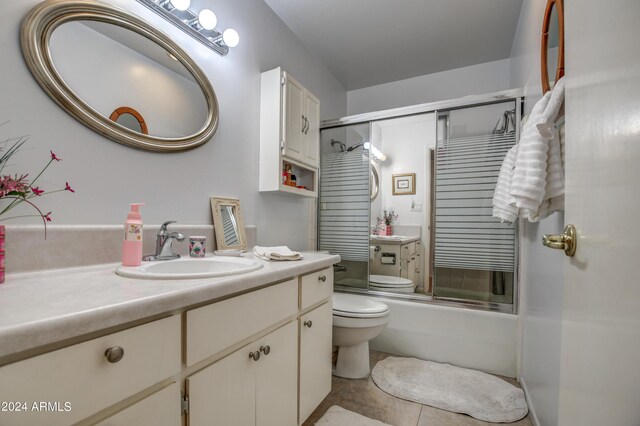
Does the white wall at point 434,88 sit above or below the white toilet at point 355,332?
above

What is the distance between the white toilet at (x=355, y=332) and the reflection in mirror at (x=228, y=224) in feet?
2.52

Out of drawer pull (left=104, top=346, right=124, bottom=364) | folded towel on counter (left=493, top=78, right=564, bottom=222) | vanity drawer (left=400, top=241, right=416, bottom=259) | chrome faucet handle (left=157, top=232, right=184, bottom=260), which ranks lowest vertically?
vanity drawer (left=400, top=241, right=416, bottom=259)

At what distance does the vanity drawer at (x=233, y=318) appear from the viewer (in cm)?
81

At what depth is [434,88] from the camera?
306 centimetres

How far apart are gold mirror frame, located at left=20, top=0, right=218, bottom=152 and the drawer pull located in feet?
2.91

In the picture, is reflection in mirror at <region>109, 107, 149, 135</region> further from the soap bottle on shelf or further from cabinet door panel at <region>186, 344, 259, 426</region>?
cabinet door panel at <region>186, 344, 259, 426</region>

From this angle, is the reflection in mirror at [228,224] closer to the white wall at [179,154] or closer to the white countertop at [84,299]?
the white wall at [179,154]

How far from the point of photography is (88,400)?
0.57m

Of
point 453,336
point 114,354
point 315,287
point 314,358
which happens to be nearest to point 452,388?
point 453,336

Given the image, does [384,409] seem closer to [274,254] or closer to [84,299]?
[274,254]

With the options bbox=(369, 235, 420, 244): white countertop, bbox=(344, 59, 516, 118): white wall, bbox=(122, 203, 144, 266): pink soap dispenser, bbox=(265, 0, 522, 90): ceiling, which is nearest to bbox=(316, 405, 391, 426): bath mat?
bbox=(122, 203, 144, 266): pink soap dispenser

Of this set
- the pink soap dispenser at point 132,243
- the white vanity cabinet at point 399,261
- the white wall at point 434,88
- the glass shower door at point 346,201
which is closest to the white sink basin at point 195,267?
the pink soap dispenser at point 132,243

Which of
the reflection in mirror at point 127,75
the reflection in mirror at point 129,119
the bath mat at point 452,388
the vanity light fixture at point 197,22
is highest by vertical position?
the vanity light fixture at point 197,22

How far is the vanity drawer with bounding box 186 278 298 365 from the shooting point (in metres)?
0.81
